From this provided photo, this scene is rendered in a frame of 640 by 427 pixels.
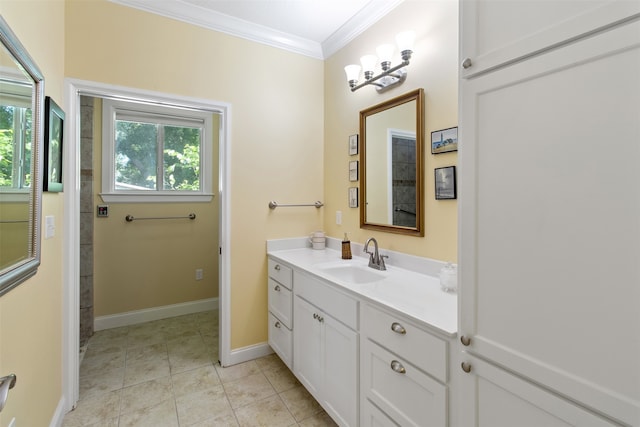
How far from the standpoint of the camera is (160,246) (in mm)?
3350

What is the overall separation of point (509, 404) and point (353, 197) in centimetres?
174

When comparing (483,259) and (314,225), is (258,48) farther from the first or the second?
(483,259)

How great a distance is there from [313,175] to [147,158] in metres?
1.94

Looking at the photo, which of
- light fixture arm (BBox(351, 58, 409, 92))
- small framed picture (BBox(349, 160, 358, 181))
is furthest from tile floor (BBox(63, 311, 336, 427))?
light fixture arm (BBox(351, 58, 409, 92))

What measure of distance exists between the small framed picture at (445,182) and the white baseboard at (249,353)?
183 centimetres

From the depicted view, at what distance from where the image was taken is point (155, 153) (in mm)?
3414

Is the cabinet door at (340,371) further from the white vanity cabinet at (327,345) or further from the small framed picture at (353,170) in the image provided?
the small framed picture at (353,170)

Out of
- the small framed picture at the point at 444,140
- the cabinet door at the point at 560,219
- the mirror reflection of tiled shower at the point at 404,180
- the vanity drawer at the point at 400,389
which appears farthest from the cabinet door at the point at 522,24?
the vanity drawer at the point at 400,389

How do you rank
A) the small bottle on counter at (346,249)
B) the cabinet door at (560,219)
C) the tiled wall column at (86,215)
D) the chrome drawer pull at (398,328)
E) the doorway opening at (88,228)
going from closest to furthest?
1. the cabinet door at (560,219)
2. the chrome drawer pull at (398,328)
3. the doorway opening at (88,228)
4. the small bottle on counter at (346,249)
5. the tiled wall column at (86,215)

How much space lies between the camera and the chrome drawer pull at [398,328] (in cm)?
122

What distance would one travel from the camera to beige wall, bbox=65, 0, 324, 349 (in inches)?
78.8

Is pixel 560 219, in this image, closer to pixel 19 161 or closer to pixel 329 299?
pixel 329 299

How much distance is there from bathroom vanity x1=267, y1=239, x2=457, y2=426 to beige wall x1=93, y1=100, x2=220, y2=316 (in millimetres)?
1516

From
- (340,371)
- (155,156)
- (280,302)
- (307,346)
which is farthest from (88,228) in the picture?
(340,371)
